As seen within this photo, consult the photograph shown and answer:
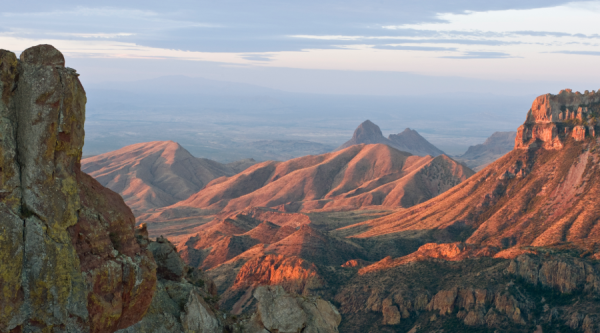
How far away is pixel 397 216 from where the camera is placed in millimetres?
153625

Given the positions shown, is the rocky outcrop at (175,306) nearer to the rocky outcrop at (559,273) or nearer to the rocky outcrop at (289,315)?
the rocky outcrop at (289,315)

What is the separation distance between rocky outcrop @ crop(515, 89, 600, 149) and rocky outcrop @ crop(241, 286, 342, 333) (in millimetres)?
116446

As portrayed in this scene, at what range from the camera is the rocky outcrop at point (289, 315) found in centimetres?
3347

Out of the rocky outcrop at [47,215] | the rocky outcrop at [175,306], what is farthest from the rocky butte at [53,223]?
the rocky outcrop at [175,306]

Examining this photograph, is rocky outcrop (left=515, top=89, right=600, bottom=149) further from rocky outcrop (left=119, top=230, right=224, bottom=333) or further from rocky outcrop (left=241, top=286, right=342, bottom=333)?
rocky outcrop (left=119, top=230, right=224, bottom=333)

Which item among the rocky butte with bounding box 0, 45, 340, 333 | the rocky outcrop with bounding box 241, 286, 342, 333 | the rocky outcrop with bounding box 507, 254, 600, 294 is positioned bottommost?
the rocky outcrop with bounding box 507, 254, 600, 294

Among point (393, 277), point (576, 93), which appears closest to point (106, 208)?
point (393, 277)

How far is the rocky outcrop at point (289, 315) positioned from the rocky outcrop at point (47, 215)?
9844mm

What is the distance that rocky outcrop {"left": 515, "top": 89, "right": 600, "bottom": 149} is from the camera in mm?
130875

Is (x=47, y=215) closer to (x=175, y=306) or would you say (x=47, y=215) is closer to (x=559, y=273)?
(x=175, y=306)

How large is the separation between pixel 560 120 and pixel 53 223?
13984 cm

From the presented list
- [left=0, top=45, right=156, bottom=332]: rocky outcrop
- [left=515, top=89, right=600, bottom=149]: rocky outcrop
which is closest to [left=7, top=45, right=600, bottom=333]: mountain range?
[left=0, top=45, right=156, bottom=332]: rocky outcrop

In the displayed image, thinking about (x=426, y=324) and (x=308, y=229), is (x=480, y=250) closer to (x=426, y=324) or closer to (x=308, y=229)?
(x=426, y=324)

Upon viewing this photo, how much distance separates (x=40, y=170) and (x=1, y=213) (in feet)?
8.78
